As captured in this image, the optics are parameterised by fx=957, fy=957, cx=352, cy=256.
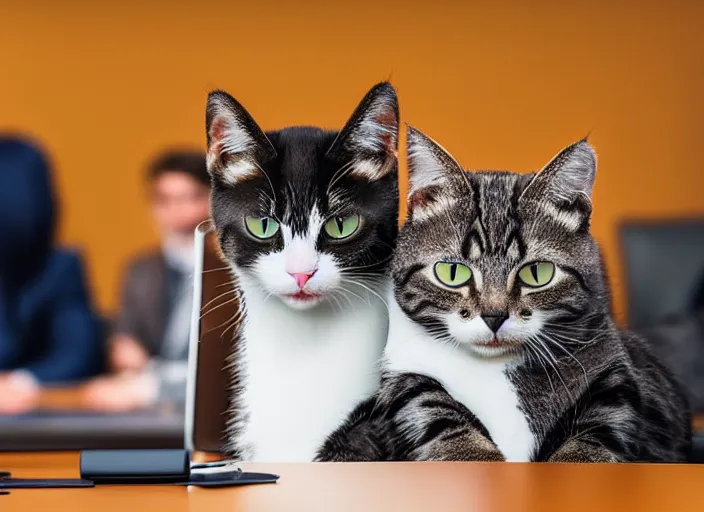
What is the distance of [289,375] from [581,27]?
144 inches

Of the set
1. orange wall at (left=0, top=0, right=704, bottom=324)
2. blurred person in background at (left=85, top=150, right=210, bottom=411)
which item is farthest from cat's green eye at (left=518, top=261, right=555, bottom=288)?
orange wall at (left=0, top=0, right=704, bottom=324)

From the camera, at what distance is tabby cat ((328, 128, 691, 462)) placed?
1.94 ft

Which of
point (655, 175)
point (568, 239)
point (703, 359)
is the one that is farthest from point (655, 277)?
point (568, 239)

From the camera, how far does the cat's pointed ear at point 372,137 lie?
62cm

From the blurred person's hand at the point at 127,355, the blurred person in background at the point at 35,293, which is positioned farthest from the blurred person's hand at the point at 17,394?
the blurred person's hand at the point at 127,355

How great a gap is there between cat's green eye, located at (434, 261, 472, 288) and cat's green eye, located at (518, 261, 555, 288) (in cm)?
3

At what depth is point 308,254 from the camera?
630 millimetres

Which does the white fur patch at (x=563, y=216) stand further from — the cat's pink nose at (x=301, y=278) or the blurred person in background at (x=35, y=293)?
the blurred person in background at (x=35, y=293)

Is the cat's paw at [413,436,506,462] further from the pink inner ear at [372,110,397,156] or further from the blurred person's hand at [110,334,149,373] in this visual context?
the blurred person's hand at [110,334,149,373]

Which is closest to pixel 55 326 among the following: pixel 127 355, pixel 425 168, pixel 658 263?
pixel 127 355

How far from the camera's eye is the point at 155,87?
427 cm

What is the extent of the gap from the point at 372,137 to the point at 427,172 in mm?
43

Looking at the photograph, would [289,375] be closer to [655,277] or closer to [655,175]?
[655,277]

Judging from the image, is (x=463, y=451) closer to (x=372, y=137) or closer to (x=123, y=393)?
(x=372, y=137)
